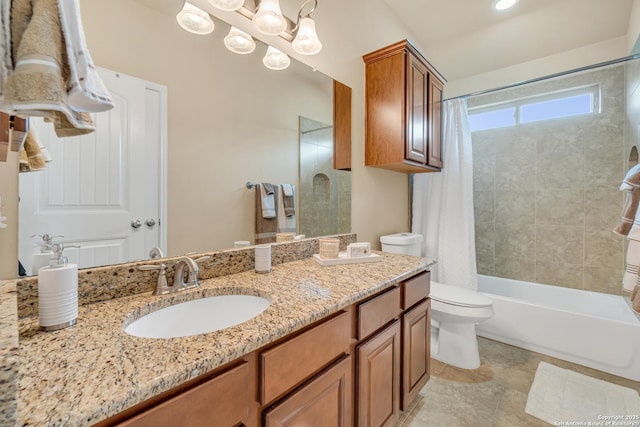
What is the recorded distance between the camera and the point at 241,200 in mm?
1310

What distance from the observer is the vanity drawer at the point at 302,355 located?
0.71 meters

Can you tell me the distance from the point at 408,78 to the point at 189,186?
1.59 metres

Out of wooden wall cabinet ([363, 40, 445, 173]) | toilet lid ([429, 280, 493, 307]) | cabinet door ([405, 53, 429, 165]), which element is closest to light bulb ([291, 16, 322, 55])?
wooden wall cabinet ([363, 40, 445, 173])

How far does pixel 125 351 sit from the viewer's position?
579mm

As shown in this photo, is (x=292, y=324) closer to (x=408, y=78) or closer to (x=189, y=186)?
(x=189, y=186)

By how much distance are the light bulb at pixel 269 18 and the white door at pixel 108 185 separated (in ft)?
1.89

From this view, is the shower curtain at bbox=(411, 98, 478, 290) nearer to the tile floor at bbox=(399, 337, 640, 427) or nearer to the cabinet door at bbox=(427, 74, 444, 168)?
the cabinet door at bbox=(427, 74, 444, 168)

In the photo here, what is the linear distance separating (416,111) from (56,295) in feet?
6.86

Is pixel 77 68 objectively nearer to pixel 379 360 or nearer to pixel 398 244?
pixel 379 360

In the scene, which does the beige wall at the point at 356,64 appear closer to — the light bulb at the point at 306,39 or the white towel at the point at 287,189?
the light bulb at the point at 306,39

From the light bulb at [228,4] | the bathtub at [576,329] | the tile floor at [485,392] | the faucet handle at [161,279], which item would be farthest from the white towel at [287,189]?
the bathtub at [576,329]

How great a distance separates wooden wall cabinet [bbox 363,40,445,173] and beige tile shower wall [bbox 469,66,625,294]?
4.43 ft

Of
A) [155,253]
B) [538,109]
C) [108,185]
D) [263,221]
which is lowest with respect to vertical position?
[155,253]

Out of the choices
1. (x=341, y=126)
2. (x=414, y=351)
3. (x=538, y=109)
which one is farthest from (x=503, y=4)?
(x=414, y=351)
